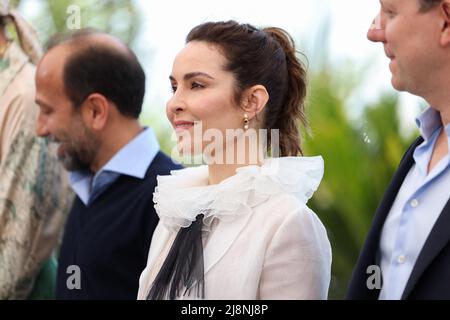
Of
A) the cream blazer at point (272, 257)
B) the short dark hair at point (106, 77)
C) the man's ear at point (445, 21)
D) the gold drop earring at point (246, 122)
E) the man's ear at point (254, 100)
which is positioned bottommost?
the cream blazer at point (272, 257)

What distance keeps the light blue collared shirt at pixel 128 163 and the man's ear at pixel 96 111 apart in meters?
0.13

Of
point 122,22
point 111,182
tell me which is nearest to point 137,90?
point 111,182

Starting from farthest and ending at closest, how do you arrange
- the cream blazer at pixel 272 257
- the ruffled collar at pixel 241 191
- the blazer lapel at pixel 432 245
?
the ruffled collar at pixel 241 191 → the cream blazer at pixel 272 257 → the blazer lapel at pixel 432 245

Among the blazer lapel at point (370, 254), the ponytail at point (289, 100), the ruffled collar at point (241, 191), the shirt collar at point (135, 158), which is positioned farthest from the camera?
the shirt collar at point (135, 158)

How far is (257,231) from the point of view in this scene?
2.41 metres

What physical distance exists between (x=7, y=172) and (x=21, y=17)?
70cm

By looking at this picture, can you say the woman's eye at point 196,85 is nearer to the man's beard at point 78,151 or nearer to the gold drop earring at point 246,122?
the gold drop earring at point 246,122

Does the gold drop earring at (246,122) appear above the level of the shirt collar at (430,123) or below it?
above

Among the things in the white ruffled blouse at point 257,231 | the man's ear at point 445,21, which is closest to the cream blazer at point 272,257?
the white ruffled blouse at point 257,231

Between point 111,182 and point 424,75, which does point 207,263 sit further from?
point 111,182

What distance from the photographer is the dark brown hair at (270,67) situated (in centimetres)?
257

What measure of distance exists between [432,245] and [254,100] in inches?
31.1

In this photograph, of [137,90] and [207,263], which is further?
[137,90]
